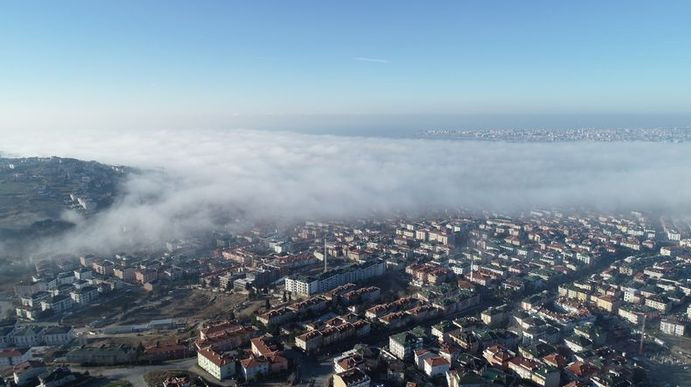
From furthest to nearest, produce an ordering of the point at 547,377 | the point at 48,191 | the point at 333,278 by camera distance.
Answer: the point at 48,191
the point at 333,278
the point at 547,377

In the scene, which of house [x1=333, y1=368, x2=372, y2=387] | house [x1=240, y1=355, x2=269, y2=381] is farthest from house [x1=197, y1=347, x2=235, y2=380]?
house [x1=333, y1=368, x2=372, y2=387]

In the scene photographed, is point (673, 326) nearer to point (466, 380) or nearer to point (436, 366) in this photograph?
point (466, 380)

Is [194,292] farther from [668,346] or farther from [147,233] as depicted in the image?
[668,346]

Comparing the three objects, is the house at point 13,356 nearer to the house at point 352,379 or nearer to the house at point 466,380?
the house at point 352,379

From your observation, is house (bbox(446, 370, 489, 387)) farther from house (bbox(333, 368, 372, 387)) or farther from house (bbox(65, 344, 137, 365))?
house (bbox(65, 344, 137, 365))

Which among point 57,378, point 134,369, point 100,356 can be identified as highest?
point 57,378

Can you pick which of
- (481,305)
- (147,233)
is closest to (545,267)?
(481,305)

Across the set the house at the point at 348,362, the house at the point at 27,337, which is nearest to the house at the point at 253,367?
the house at the point at 348,362

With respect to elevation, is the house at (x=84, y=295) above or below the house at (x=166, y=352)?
below

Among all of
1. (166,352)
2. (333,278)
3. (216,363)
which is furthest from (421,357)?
(333,278)
